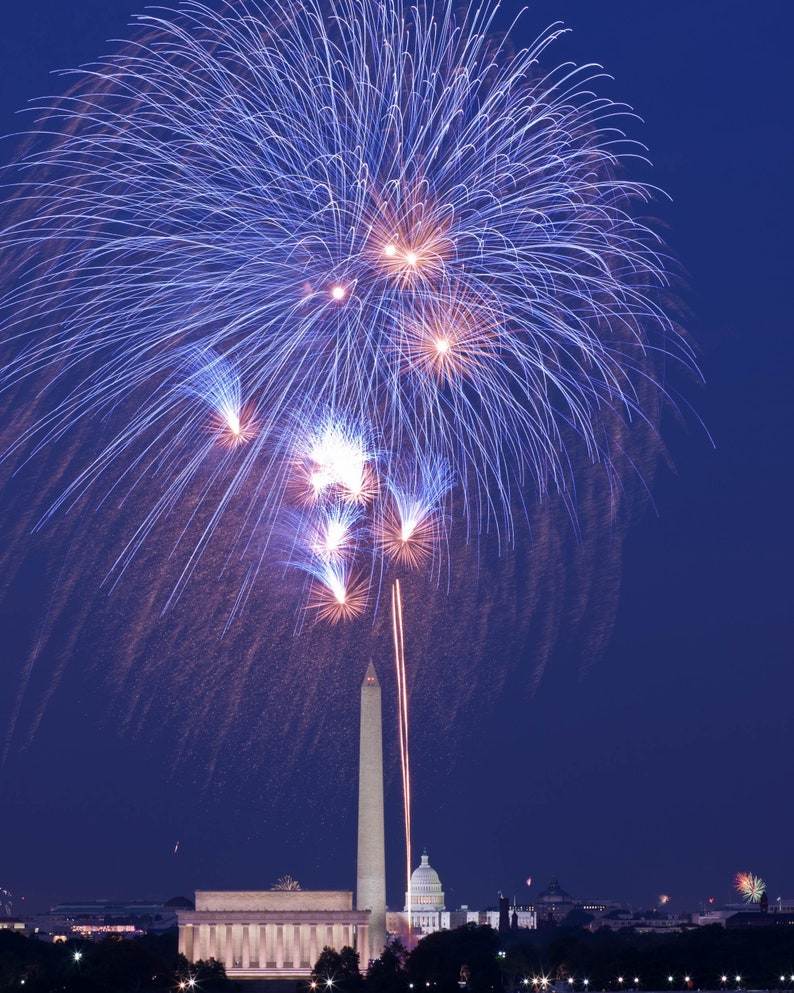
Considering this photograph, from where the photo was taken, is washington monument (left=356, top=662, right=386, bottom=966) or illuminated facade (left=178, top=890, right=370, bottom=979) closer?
washington monument (left=356, top=662, right=386, bottom=966)

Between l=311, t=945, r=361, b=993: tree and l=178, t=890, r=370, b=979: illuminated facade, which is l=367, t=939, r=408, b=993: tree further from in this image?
l=178, t=890, r=370, b=979: illuminated facade

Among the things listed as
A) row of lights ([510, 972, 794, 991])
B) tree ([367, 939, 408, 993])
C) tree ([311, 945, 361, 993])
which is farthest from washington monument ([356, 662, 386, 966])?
row of lights ([510, 972, 794, 991])

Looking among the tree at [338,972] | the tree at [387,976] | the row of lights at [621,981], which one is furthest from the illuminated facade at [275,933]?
the row of lights at [621,981]

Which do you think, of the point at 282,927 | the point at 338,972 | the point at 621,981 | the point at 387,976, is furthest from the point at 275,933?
the point at 621,981

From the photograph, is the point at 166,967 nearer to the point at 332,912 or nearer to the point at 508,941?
the point at 332,912

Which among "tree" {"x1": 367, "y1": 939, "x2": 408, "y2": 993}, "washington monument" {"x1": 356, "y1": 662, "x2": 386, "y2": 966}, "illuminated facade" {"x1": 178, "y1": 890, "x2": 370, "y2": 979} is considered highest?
"washington monument" {"x1": 356, "y1": 662, "x2": 386, "y2": 966}

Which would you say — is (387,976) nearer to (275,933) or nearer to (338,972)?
(338,972)

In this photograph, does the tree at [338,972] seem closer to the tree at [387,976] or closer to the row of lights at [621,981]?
the tree at [387,976]

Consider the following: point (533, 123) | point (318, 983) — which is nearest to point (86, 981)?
point (318, 983)

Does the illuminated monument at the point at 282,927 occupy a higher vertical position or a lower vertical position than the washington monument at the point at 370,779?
lower
